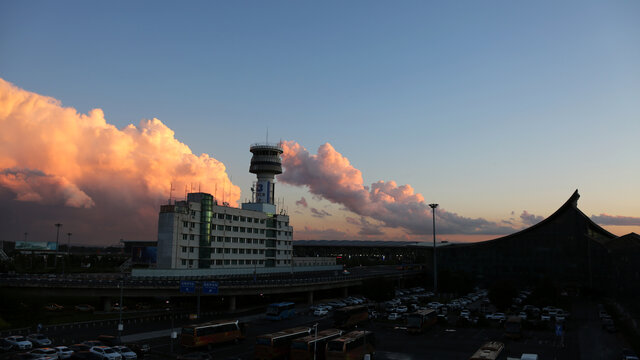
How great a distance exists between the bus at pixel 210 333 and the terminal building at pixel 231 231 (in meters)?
47.8

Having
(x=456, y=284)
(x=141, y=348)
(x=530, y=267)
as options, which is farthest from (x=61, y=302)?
(x=530, y=267)

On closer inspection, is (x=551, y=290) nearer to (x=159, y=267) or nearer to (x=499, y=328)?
(x=499, y=328)

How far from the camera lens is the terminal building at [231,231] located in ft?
313

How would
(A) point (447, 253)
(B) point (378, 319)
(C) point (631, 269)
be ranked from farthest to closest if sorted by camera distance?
(A) point (447, 253), (B) point (378, 319), (C) point (631, 269)

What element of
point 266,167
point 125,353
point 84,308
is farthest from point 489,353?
point 266,167

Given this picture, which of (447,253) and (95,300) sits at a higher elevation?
(447,253)

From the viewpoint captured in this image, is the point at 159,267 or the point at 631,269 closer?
the point at 631,269

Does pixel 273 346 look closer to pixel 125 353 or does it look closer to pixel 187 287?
pixel 125 353

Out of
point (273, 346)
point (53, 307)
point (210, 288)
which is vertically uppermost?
point (210, 288)

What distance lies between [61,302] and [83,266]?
3474 inches

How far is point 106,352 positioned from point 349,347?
23.5 metres

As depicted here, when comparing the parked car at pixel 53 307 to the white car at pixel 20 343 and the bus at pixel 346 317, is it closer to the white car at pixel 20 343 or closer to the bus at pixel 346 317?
the white car at pixel 20 343

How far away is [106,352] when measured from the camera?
138 ft

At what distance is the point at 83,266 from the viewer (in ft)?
524
